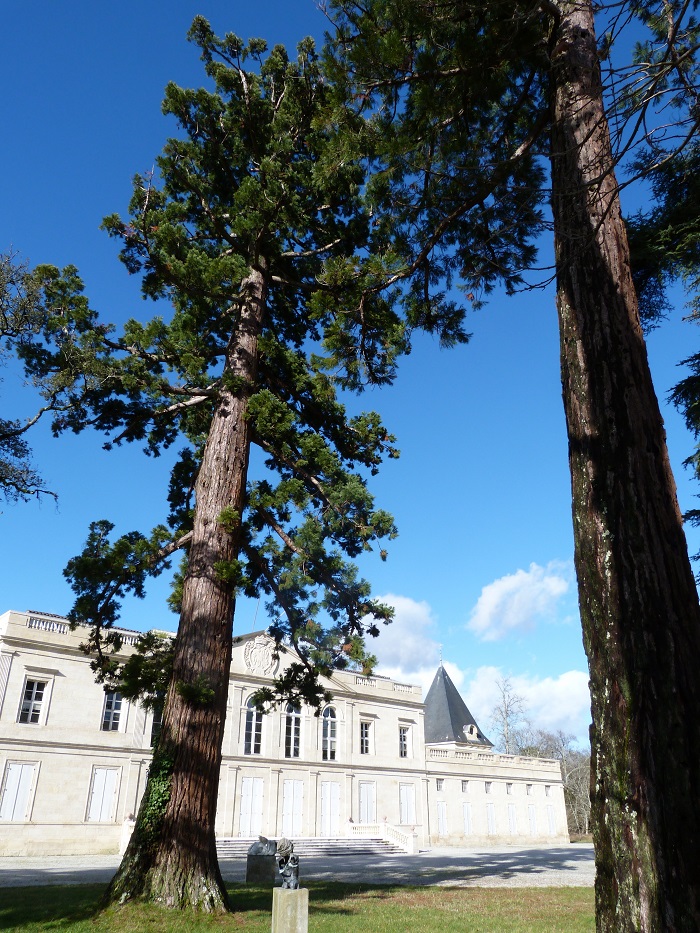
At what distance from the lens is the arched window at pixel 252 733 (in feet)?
95.9

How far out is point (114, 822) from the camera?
2397 cm

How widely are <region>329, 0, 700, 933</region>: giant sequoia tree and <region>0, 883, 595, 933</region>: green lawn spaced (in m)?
5.15

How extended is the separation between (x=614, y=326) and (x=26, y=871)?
18.2 metres

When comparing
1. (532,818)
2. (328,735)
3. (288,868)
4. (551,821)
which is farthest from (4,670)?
(551,821)

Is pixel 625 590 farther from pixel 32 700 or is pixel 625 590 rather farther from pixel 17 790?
pixel 32 700

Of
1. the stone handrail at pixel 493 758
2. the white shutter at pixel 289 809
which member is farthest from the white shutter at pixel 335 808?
the stone handrail at pixel 493 758

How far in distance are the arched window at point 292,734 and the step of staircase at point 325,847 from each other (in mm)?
3827

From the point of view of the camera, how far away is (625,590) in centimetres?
334

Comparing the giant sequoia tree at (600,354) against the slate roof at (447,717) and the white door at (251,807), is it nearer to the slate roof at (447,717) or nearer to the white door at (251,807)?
the white door at (251,807)

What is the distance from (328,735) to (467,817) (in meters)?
10.5

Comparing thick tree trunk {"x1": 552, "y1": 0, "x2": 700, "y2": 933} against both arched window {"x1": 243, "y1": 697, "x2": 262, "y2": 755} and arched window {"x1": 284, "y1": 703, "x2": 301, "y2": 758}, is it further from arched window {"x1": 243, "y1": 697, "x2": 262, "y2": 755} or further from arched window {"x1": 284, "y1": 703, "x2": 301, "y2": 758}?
arched window {"x1": 284, "y1": 703, "x2": 301, "y2": 758}

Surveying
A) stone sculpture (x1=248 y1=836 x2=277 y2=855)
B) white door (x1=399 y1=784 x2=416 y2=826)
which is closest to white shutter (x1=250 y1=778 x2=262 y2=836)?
white door (x1=399 y1=784 x2=416 y2=826)

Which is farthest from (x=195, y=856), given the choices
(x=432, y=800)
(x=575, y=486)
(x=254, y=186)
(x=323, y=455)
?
(x=432, y=800)

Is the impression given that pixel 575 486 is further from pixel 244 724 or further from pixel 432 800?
pixel 432 800
